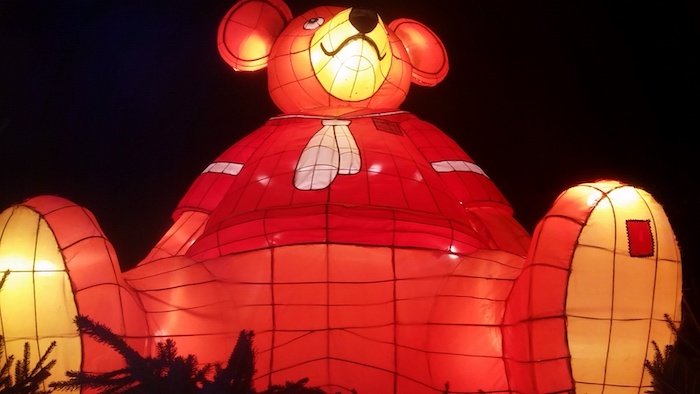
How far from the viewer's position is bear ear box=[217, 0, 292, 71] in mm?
3336

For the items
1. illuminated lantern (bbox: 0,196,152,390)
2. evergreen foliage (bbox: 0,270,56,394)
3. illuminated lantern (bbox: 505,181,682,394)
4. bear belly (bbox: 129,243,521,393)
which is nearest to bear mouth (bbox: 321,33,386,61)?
bear belly (bbox: 129,243,521,393)

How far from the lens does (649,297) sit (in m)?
2.26

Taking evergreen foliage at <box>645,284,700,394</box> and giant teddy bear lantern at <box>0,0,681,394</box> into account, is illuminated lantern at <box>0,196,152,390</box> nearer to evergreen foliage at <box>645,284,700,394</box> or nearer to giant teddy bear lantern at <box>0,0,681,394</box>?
giant teddy bear lantern at <box>0,0,681,394</box>

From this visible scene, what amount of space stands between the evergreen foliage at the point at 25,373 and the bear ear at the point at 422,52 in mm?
2050

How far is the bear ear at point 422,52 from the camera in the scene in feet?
11.5

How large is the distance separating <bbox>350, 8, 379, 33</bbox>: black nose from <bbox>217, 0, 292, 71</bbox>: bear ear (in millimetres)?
542

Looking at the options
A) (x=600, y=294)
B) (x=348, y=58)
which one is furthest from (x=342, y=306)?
(x=348, y=58)

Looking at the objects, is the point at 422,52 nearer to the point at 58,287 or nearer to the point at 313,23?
the point at 313,23

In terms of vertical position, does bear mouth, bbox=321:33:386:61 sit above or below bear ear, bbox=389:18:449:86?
below

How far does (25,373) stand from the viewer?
2031 millimetres

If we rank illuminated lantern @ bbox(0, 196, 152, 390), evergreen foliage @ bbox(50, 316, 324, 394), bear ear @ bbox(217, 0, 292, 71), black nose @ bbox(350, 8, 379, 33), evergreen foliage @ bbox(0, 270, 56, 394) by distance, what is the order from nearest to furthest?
evergreen foliage @ bbox(50, 316, 324, 394)
evergreen foliage @ bbox(0, 270, 56, 394)
illuminated lantern @ bbox(0, 196, 152, 390)
black nose @ bbox(350, 8, 379, 33)
bear ear @ bbox(217, 0, 292, 71)

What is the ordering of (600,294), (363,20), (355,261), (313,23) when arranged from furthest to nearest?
1. (313,23)
2. (363,20)
3. (355,261)
4. (600,294)

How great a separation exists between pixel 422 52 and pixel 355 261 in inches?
51.4

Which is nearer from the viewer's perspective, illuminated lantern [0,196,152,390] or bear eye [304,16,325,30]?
illuminated lantern [0,196,152,390]
